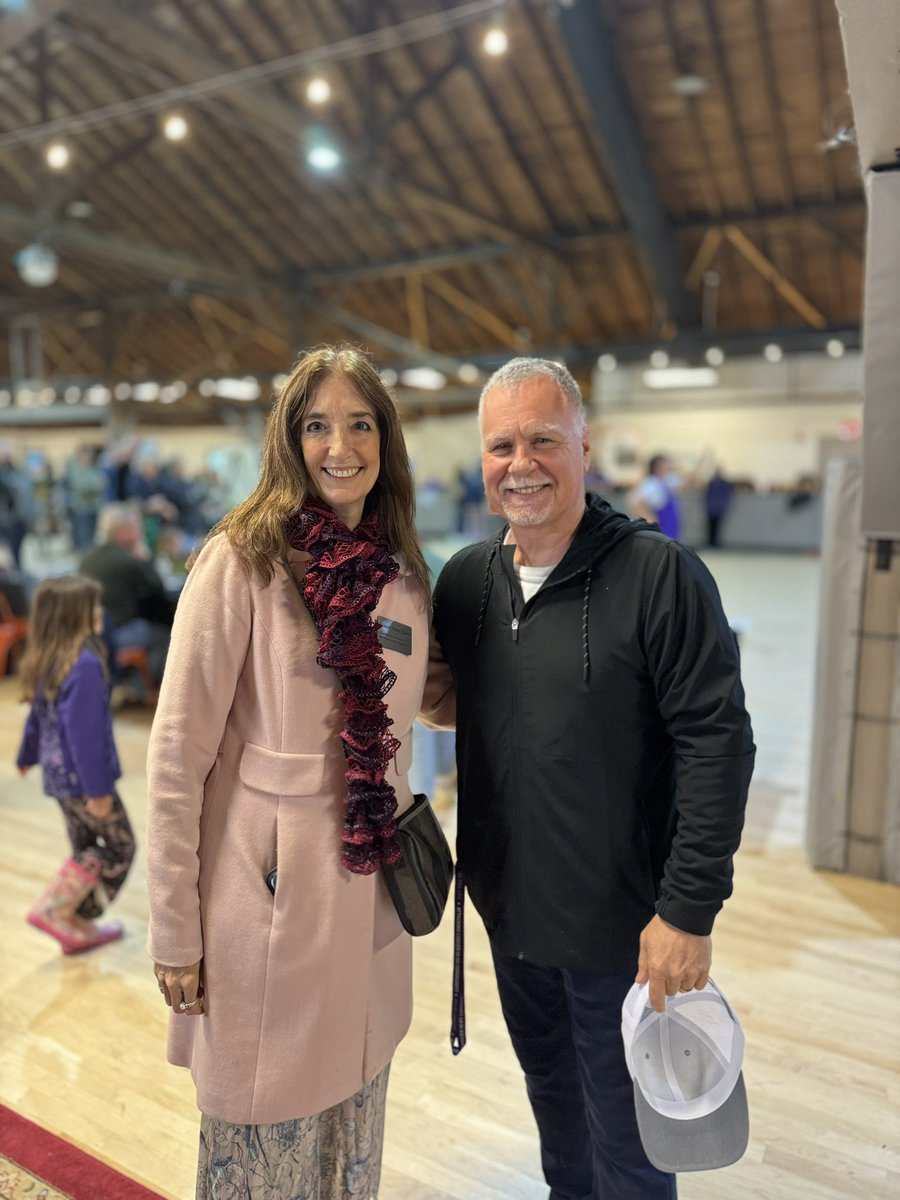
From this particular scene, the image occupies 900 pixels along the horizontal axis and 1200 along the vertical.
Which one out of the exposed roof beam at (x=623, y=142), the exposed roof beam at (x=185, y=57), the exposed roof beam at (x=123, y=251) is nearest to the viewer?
the exposed roof beam at (x=185, y=57)

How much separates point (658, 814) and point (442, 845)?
385 mm

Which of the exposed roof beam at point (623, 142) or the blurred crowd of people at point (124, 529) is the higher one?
the exposed roof beam at point (623, 142)

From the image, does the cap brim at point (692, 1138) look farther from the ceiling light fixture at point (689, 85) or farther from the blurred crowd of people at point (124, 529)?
the ceiling light fixture at point (689, 85)

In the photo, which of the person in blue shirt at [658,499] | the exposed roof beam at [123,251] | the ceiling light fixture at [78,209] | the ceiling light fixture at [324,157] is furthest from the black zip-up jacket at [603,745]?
the ceiling light fixture at [78,209]

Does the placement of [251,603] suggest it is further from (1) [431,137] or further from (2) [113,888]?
(1) [431,137]

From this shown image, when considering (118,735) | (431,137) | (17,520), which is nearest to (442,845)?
(118,735)

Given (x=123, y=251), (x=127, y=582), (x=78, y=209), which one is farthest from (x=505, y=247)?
(x=127, y=582)

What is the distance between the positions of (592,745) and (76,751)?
1.95 metres

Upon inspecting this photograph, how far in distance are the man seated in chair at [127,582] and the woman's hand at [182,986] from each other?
13.5 feet

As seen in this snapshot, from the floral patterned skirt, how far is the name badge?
0.78 meters

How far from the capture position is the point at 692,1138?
1.36 meters

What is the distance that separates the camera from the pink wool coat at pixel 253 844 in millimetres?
1305

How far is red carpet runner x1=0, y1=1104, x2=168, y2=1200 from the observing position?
6.09 feet

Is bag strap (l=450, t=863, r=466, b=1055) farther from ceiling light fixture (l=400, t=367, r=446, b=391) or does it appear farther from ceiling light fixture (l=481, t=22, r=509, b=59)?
ceiling light fixture (l=400, t=367, r=446, b=391)
